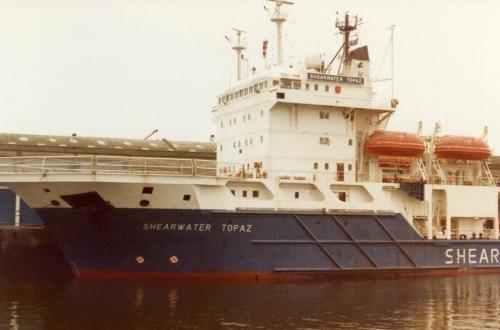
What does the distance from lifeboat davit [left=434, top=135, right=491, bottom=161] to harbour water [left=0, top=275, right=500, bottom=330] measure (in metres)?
6.89

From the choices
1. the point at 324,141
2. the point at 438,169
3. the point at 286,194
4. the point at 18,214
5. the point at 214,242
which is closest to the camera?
the point at 214,242

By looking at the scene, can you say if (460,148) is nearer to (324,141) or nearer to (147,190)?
(324,141)

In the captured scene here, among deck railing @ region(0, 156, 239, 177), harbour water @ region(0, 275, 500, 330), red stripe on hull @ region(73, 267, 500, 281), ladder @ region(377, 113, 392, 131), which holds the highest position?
ladder @ region(377, 113, 392, 131)

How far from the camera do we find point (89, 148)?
44375 mm

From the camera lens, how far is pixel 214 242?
24406 millimetres

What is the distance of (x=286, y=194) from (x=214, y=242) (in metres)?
3.86

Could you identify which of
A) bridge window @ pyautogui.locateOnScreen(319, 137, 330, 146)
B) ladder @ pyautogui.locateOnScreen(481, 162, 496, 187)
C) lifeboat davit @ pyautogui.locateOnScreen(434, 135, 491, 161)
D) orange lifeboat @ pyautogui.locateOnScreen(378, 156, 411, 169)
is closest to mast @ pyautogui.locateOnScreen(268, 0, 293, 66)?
bridge window @ pyautogui.locateOnScreen(319, 137, 330, 146)

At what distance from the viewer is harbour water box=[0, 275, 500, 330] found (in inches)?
703

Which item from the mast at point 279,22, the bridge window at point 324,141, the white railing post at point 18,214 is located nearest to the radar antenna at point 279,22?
the mast at point 279,22

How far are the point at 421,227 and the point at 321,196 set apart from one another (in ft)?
17.9

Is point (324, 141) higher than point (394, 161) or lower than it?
higher

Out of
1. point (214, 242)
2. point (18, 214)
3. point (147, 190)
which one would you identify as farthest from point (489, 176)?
point (18, 214)

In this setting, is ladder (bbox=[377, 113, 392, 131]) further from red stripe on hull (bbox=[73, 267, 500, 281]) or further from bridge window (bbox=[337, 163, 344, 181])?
red stripe on hull (bbox=[73, 267, 500, 281])

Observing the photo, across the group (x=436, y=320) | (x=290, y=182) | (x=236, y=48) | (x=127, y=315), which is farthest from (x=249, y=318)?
(x=236, y=48)
